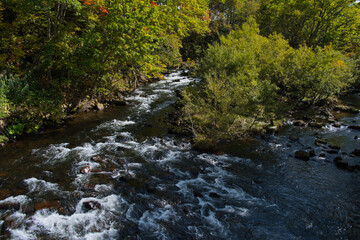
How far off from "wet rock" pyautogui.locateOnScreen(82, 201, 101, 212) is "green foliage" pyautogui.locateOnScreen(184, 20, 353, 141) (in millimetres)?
6686

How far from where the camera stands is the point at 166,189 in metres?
8.05

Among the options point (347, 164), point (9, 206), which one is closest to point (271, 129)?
point (347, 164)

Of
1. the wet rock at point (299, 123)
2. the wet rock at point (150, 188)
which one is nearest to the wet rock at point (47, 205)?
the wet rock at point (150, 188)

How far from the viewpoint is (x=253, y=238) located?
20.2ft

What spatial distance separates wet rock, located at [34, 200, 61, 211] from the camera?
6.50 metres

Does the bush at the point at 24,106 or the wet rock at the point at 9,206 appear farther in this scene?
the bush at the point at 24,106

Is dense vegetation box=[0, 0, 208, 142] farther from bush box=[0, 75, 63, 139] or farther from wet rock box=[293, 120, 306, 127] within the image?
wet rock box=[293, 120, 306, 127]

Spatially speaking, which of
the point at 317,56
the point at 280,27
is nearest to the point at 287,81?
the point at 317,56

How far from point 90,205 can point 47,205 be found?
54.0 inches

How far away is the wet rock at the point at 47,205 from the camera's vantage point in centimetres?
650

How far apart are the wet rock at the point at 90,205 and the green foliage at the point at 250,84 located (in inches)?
263

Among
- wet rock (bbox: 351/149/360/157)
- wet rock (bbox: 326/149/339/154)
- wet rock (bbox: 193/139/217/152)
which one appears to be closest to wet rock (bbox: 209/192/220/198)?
wet rock (bbox: 193/139/217/152)

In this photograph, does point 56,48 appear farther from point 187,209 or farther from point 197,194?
point 187,209

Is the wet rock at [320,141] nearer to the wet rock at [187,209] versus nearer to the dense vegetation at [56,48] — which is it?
the wet rock at [187,209]
